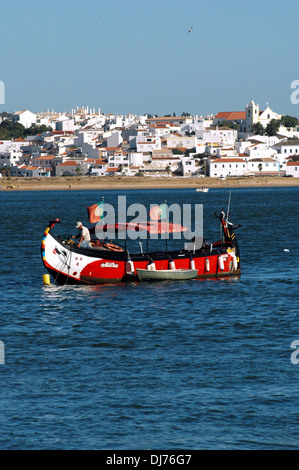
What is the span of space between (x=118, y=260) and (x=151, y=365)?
10696mm

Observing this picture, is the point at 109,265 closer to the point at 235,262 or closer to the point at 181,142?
the point at 235,262

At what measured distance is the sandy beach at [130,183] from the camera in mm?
152875

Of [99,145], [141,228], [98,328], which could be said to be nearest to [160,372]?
[98,328]

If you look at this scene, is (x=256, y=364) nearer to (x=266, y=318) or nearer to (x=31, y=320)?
(x=266, y=318)

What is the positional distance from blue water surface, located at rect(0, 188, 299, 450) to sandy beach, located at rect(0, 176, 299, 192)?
12157cm

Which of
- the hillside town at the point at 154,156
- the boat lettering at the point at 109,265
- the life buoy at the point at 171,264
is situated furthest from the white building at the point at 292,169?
the boat lettering at the point at 109,265

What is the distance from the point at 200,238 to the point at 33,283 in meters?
6.71

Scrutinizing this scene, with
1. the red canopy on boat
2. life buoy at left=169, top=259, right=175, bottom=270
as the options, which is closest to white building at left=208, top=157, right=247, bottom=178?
the red canopy on boat

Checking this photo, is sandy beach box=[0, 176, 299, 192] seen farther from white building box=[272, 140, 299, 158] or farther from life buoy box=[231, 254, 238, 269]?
life buoy box=[231, 254, 238, 269]

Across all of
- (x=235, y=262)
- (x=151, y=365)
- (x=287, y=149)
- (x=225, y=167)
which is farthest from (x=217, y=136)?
(x=151, y=365)

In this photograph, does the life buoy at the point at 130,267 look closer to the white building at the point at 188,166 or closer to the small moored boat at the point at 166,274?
the small moored boat at the point at 166,274

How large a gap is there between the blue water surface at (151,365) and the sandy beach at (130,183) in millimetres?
121571

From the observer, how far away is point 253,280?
31062 millimetres

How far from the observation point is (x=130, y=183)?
15275cm
